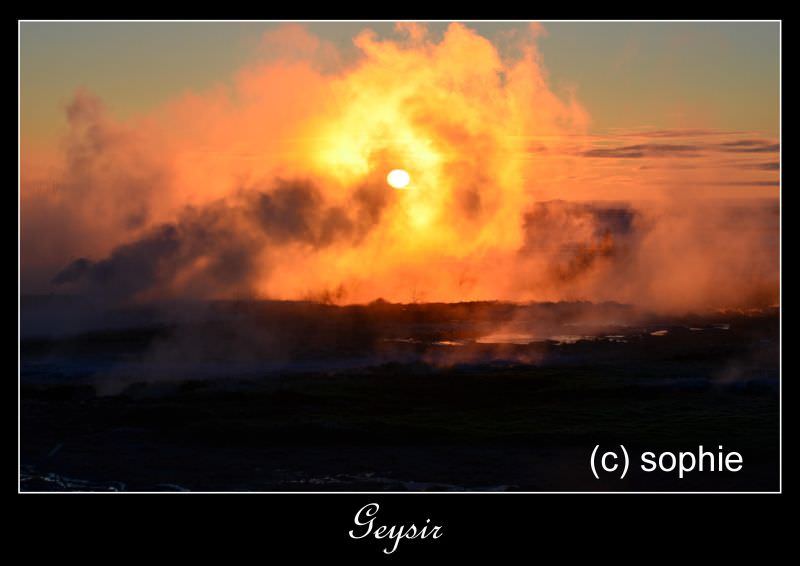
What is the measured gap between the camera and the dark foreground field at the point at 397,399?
17.2 m

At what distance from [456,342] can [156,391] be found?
29.2 ft

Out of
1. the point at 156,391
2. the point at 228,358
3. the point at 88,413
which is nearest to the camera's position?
the point at 88,413

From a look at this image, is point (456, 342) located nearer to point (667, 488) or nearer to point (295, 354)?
point (295, 354)

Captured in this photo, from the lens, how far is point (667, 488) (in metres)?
15.8

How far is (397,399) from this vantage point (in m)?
23.0

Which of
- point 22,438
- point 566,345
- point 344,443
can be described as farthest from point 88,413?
point 566,345

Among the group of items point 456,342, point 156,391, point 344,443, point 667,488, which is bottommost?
point 667,488

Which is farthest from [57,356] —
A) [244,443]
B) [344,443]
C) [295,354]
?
[344,443]

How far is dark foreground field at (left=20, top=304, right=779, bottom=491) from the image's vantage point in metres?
17.2

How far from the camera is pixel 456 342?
88.3ft

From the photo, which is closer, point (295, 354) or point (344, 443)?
point (344, 443)

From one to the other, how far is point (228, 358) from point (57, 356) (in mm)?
5191

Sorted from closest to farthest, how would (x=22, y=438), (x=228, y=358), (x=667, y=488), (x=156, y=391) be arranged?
(x=667, y=488)
(x=22, y=438)
(x=156, y=391)
(x=228, y=358)

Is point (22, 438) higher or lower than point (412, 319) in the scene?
lower
